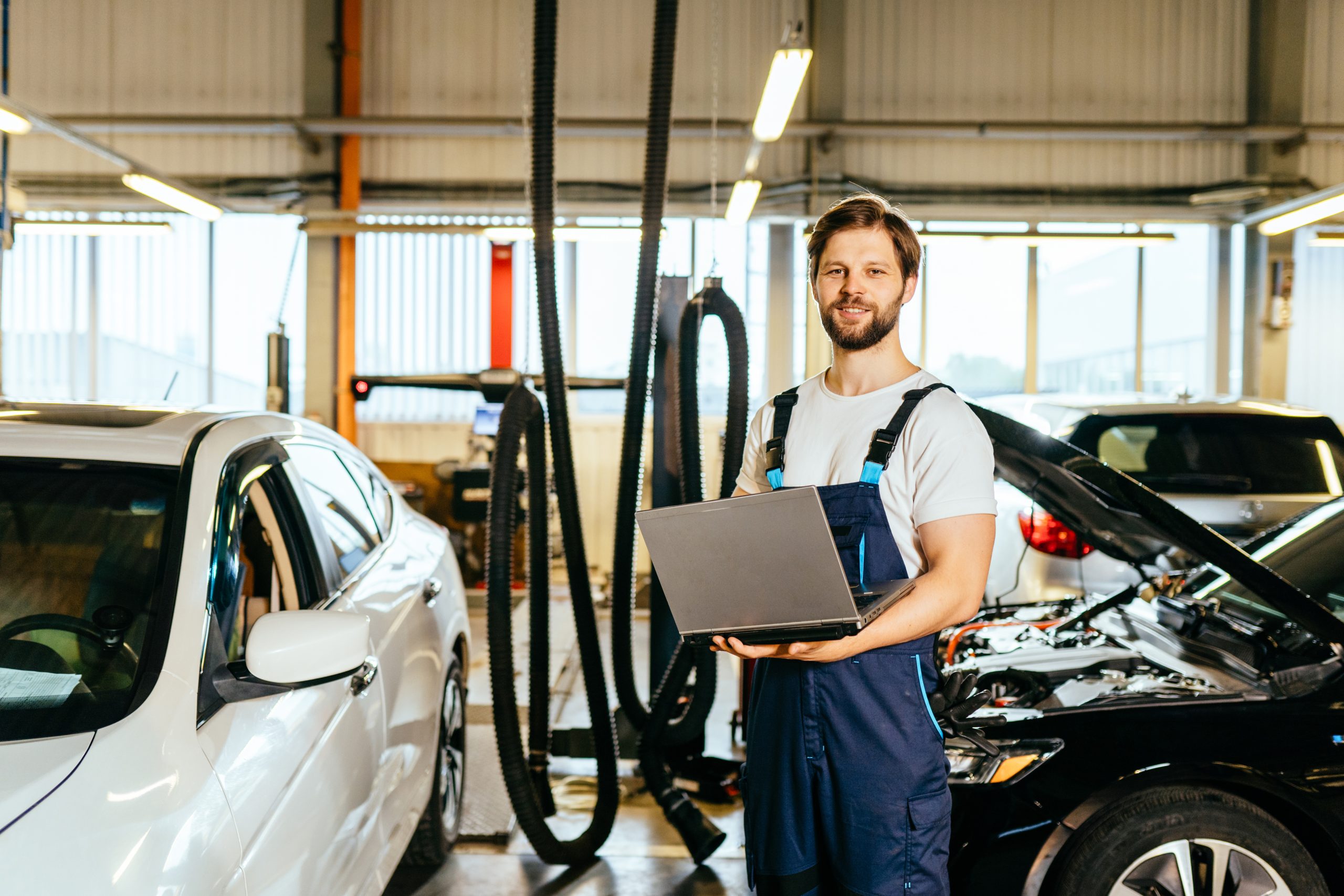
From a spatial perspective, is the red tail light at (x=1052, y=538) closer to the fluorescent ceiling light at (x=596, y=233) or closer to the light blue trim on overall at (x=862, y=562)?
the light blue trim on overall at (x=862, y=562)

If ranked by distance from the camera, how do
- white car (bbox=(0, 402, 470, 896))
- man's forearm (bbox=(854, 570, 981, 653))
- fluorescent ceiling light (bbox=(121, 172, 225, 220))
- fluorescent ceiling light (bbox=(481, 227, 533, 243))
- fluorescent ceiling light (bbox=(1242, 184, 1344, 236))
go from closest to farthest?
white car (bbox=(0, 402, 470, 896))
man's forearm (bbox=(854, 570, 981, 653))
fluorescent ceiling light (bbox=(1242, 184, 1344, 236))
fluorescent ceiling light (bbox=(121, 172, 225, 220))
fluorescent ceiling light (bbox=(481, 227, 533, 243))

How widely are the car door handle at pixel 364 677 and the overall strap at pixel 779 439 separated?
2.97ft

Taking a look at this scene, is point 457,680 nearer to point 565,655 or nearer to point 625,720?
point 625,720

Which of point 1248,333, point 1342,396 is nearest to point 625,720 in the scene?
point 1248,333

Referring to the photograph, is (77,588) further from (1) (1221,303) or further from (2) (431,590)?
(1) (1221,303)

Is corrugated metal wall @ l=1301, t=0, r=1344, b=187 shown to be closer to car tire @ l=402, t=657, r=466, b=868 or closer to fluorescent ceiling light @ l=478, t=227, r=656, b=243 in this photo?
fluorescent ceiling light @ l=478, t=227, r=656, b=243

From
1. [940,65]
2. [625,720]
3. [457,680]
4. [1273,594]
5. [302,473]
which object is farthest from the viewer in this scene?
[940,65]

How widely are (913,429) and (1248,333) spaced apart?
9781 millimetres

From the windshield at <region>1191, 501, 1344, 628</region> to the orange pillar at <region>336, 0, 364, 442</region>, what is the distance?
8008mm

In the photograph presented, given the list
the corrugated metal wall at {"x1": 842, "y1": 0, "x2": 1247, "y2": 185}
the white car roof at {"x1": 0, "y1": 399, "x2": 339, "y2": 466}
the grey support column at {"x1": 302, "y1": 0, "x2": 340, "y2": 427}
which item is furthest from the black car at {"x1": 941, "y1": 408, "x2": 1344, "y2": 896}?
the grey support column at {"x1": 302, "y1": 0, "x2": 340, "y2": 427}

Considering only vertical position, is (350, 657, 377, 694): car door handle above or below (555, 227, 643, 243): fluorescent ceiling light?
below

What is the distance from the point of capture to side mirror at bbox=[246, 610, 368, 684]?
1.44m

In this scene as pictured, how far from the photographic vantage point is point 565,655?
534 cm

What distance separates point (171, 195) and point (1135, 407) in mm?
7177
